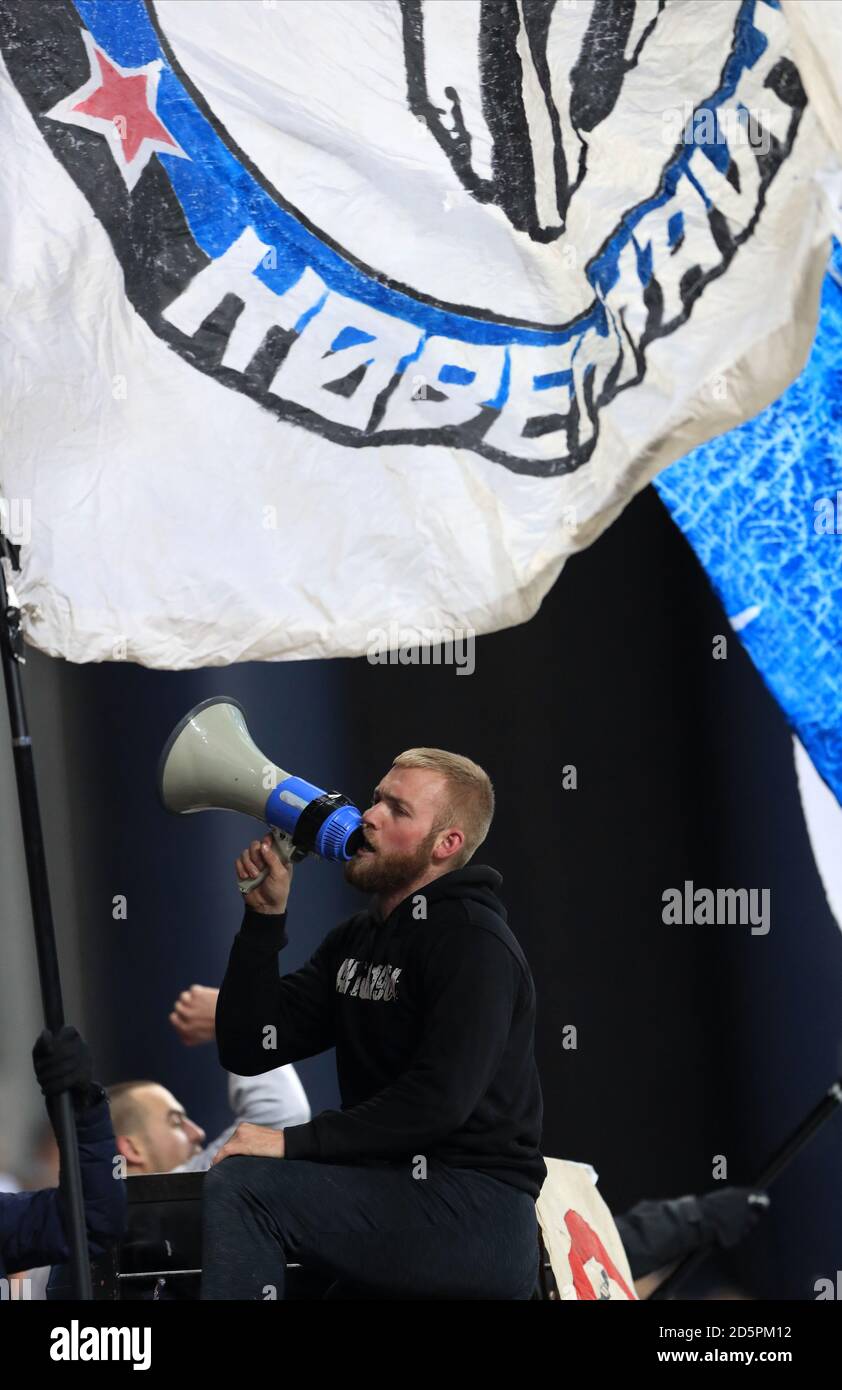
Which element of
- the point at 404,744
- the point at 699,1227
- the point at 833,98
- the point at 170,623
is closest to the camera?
the point at 833,98

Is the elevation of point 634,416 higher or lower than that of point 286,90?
lower

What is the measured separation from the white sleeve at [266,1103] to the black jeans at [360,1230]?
1.76m

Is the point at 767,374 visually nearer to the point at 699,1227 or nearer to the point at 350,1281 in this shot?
the point at 350,1281

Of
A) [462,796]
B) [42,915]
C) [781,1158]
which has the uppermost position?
[462,796]

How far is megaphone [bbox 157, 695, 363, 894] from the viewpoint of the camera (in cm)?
262

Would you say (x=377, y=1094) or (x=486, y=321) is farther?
(x=486, y=321)

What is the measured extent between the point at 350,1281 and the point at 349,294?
1659 millimetres

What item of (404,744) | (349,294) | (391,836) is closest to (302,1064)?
(404,744)

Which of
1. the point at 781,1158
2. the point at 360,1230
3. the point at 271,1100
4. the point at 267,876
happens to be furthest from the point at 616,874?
the point at 360,1230

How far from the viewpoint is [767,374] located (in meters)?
2.41

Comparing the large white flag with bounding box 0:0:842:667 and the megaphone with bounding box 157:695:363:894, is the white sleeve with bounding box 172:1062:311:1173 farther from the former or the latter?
the large white flag with bounding box 0:0:842:667

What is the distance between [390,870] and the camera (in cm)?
274

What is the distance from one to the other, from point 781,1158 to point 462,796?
167cm

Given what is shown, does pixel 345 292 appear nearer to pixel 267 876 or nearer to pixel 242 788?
pixel 242 788
